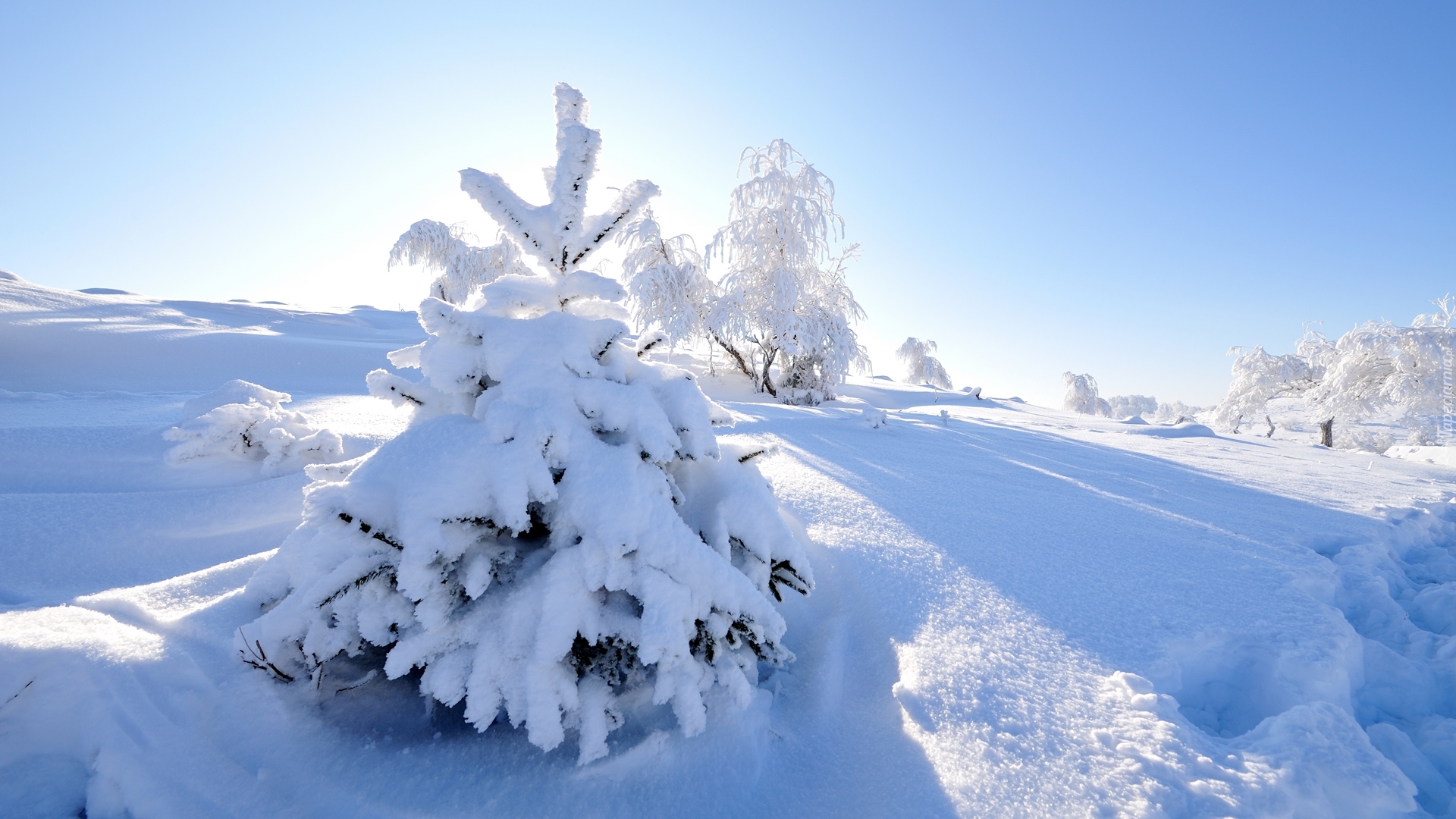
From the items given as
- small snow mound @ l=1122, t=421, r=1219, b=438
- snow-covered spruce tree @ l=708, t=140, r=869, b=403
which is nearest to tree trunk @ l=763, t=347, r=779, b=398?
snow-covered spruce tree @ l=708, t=140, r=869, b=403

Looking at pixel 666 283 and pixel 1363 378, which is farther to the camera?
pixel 1363 378

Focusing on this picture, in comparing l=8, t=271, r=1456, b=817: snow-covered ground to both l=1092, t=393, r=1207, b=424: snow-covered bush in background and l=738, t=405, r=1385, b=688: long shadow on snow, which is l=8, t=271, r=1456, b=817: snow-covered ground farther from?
l=1092, t=393, r=1207, b=424: snow-covered bush in background

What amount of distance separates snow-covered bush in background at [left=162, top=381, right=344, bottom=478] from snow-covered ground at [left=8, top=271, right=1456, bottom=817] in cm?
14

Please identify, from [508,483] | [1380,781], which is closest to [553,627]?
[508,483]

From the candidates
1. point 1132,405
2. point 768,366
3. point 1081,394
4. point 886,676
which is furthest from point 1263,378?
point 1132,405

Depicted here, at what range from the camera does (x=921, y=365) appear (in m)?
26.2

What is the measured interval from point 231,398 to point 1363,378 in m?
21.2

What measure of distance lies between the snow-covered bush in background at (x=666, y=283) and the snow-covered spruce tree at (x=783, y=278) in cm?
54

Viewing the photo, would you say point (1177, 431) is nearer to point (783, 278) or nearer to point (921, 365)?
point (783, 278)

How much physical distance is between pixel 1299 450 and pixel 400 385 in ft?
30.4

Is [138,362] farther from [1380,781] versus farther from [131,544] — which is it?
[1380,781]

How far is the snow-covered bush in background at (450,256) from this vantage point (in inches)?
677

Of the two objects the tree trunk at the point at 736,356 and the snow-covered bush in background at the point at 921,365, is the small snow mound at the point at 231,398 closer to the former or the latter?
the tree trunk at the point at 736,356

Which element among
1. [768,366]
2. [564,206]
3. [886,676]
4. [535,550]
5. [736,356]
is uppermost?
[564,206]
